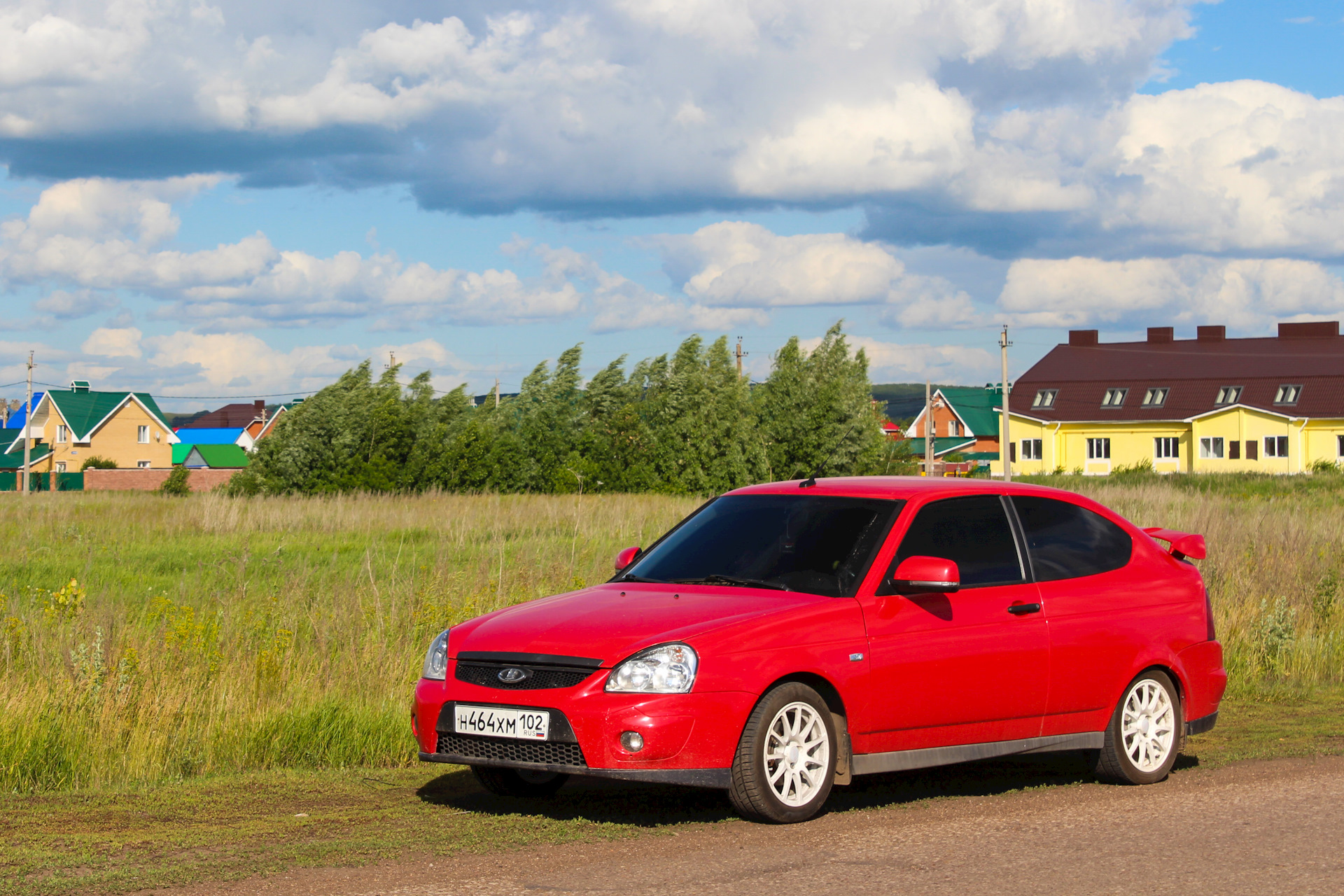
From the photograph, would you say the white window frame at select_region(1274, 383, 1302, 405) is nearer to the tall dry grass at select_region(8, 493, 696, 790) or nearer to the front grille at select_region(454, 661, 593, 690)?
the tall dry grass at select_region(8, 493, 696, 790)

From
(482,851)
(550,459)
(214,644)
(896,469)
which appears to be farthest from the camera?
(896,469)

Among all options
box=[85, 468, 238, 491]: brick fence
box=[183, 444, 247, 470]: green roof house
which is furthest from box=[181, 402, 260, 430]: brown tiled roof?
box=[85, 468, 238, 491]: brick fence

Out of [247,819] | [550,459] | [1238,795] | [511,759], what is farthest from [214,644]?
[550,459]

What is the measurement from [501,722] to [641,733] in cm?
72

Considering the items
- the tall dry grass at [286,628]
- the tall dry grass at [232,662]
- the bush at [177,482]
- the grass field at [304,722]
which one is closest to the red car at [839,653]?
the grass field at [304,722]

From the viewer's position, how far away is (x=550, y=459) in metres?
49.2

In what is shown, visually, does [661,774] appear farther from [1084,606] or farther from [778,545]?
[1084,606]

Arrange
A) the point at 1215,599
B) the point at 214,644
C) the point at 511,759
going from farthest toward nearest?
the point at 1215,599 < the point at 214,644 < the point at 511,759

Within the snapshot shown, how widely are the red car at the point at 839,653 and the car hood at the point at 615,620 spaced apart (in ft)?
0.06

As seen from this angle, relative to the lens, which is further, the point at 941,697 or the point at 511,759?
the point at 941,697

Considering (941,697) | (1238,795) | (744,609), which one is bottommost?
(1238,795)

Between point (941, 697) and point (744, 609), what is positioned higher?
point (744, 609)

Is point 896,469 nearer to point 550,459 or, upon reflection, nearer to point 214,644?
point 550,459

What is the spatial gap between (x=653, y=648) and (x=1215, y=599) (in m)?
10.1
